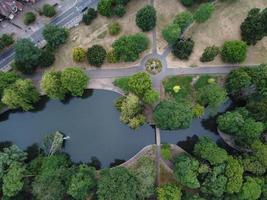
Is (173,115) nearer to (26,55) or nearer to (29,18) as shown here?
(26,55)

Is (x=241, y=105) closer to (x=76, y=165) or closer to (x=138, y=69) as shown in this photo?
(x=138, y=69)

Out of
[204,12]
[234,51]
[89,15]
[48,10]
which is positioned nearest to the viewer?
[234,51]

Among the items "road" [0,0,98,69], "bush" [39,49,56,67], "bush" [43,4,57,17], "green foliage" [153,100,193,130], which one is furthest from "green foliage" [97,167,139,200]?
"bush" [43,4,57,17]

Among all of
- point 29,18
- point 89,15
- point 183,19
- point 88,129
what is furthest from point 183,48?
point 29,18

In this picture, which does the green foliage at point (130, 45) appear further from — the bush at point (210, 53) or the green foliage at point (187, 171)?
the green foliage at point (187, 171)

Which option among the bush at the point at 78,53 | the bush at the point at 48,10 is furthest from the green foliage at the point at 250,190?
the bush at the point at 48,10

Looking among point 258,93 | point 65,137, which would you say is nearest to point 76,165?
point 65,137
